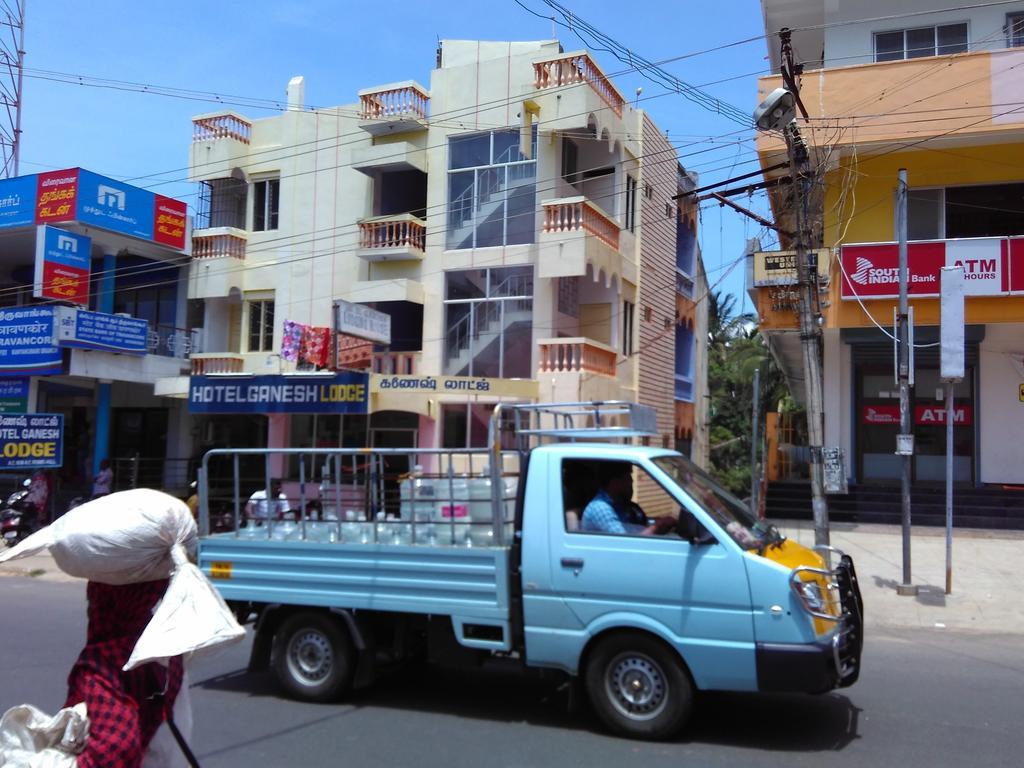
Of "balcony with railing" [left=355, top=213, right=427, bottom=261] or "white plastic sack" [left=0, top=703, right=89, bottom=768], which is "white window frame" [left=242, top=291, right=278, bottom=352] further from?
"white plastic sack" [left=0, top=703, right=89, bottom=768]

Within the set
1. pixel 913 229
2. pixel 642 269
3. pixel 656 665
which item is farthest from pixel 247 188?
pixel 656 665

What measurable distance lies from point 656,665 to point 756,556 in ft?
→ 3.17

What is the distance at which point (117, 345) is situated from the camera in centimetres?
1980

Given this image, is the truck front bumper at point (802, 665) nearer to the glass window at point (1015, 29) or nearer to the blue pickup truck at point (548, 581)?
the blue pickup truck at point (548, 581)

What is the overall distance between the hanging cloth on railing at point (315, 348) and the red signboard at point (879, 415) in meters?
11.6

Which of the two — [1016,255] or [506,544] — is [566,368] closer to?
[1016,255]

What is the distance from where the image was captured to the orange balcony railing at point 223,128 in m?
22.1

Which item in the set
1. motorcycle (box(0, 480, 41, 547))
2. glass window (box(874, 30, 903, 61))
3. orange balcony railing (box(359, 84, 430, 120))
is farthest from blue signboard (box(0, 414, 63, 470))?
glass window (box(874, 30, 903, 61))

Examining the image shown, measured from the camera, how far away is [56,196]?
2038cm

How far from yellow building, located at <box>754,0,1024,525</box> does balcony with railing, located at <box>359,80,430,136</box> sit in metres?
7.62

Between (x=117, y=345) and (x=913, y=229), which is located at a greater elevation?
(x=913, y=229)

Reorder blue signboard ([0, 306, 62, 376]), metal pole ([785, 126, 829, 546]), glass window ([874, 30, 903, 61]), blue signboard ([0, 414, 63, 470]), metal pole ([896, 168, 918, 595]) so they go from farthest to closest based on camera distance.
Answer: blue signboard ([0, 306, 62, 376])
glass window ([874, 30, 903, 61])
blue signboard ([0, 414, 63, 470])
metal pole ([785, 126, 829, 546])
metal pole ([896, 168, 918, 595])

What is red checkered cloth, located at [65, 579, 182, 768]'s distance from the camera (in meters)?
2.77

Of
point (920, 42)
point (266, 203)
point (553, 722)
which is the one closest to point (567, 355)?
point (266, 203)
